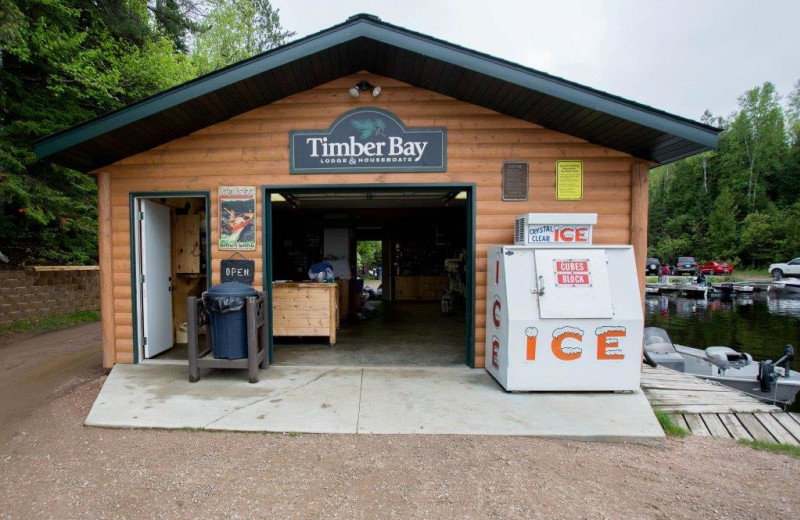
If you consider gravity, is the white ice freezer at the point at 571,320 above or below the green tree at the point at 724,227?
below

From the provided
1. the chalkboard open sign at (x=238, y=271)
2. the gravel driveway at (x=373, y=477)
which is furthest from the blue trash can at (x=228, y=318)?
the gravel driveway at (x=373, y=477)

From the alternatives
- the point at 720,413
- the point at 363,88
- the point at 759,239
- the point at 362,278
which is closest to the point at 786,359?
the point at 720,413

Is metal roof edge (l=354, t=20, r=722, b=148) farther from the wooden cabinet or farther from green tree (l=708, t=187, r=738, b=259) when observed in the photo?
green tree (l=708, t=187, r=738, b=259)

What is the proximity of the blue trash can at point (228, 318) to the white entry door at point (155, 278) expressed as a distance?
1368 millimetres

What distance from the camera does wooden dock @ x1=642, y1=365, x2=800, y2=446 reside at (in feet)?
11.8

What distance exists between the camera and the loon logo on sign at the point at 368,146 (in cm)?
464

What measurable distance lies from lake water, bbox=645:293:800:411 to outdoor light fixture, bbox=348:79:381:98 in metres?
8.26

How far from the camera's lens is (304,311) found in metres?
6.01

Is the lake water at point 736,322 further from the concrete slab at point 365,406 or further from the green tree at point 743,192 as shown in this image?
the green tree at point 743,192

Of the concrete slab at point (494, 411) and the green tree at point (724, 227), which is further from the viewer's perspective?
the green tree at point (724, 227)

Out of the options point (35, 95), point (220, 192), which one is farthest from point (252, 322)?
point (35, 95)

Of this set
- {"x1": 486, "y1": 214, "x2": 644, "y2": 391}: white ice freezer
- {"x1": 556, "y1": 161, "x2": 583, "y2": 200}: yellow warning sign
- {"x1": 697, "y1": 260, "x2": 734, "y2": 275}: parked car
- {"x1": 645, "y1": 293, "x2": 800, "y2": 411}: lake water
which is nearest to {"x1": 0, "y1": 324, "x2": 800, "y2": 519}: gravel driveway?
{"x1": 486, "y1": 214, "x2": 644, "y2": 391}: white ice freezer

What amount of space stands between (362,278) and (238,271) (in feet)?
20.0

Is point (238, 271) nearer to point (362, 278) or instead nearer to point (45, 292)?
point (362, 278)
